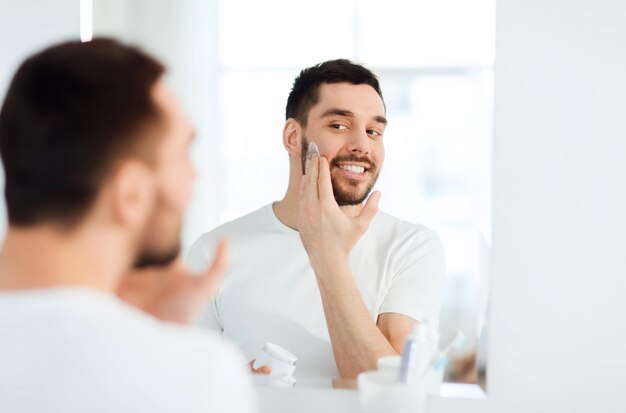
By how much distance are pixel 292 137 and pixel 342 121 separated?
0.08 meters

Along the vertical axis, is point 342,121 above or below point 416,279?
above

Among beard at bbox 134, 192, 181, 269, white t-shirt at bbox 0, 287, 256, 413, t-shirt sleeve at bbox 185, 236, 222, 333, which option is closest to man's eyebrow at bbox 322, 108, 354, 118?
t-shirt sleeve at bbox 185, 236, 222, 333

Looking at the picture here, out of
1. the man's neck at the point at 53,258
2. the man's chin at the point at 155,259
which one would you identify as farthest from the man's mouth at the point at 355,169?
the man's neck at the point at 53,258

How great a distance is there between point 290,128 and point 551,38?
38 centimetres

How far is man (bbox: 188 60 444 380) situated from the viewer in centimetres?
104

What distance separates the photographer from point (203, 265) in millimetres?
1084

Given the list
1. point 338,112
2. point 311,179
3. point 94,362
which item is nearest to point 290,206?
point 311,179

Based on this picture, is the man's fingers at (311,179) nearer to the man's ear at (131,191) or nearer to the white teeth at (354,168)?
the white teeth at (354,168)

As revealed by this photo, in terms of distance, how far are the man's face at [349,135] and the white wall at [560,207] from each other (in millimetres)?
170

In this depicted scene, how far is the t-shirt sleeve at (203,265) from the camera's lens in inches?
42.6

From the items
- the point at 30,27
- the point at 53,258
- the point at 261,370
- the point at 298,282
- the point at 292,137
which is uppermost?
the point at 30,27

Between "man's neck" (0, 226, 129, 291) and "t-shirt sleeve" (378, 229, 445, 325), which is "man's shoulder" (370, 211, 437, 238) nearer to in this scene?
"t-shirt sleeve" (378, 229, 445, 325)

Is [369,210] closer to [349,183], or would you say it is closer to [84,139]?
[349,183]

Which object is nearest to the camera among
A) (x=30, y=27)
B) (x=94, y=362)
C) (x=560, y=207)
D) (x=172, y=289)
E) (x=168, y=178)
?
(x=94, y=362)
